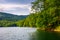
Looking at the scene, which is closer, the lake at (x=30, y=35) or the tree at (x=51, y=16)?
the lake at (x=30, y=35)

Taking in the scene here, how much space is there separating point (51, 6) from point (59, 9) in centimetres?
534

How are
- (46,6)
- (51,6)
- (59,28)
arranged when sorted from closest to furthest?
(59,28) → (51,6) → (46,6)

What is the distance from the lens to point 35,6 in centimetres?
10331

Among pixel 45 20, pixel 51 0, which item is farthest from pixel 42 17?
pixel 51 0

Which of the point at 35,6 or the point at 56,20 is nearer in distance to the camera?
the point at 56,20

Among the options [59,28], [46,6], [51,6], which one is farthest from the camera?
[46,6]

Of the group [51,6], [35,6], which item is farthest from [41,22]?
[35,6]

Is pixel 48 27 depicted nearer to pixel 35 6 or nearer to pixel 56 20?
pixel 56 20

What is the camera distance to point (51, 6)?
90.4 metres

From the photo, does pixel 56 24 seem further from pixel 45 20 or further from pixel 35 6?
pixel 35 6

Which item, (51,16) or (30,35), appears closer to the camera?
(30,35)

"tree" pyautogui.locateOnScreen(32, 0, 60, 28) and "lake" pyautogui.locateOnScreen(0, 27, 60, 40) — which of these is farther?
"tree" pyautogui.locateOnScreen(32, 0, 60, 28)

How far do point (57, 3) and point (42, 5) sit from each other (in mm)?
13466

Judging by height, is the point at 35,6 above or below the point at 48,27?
above
